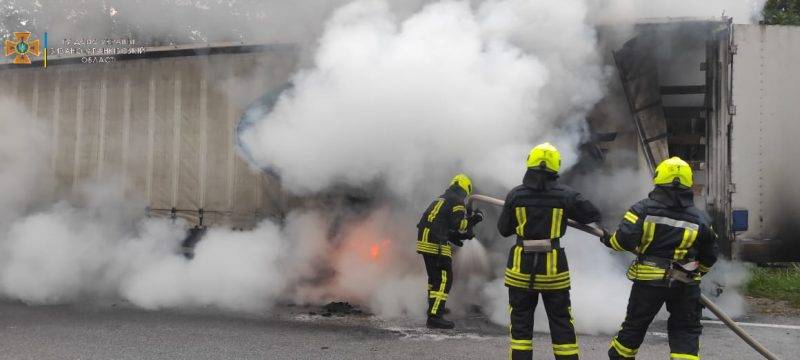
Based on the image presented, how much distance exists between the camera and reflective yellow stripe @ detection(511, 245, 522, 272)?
12.4 ft

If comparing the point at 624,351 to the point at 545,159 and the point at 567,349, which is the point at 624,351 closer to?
the point at 567,349

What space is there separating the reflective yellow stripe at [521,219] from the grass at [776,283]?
13.4 ft

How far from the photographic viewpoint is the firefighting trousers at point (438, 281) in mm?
5230

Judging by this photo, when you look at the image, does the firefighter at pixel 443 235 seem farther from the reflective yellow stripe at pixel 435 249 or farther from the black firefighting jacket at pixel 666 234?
the black firefighting jacket at pixel 666 234

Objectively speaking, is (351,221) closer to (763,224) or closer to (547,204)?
(547,204)

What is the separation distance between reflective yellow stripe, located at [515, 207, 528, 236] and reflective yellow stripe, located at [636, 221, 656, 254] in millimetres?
676

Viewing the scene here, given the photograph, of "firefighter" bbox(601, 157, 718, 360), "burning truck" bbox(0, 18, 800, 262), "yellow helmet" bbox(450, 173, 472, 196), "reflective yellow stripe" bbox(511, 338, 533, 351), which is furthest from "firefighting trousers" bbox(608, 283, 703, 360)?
"burning truck" bbox(0, 18, 800, 262)

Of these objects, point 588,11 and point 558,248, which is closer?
point 558,248

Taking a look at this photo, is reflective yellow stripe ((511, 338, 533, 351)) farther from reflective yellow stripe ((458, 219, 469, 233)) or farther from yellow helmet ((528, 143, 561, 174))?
reflective yellow stripe ((458, 219, 469, 233))

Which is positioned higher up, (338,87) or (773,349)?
(338,87)

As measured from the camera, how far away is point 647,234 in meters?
3.46

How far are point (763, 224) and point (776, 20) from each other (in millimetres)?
9450

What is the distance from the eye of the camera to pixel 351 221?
6.51m

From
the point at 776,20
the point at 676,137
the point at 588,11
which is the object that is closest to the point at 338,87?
the point at 588,11
